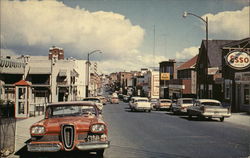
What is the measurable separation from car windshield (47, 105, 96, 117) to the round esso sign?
1893cm

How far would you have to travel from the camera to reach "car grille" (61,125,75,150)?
24.5ft

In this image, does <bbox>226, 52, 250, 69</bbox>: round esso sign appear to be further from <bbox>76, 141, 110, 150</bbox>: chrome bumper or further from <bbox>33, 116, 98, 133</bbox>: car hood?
<bbox>76, 141, 110, 150</bbox>: chrome bumper

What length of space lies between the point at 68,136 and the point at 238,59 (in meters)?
21.3

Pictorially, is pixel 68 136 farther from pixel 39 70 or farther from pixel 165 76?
pixel 165 76

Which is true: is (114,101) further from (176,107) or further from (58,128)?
(58,128)

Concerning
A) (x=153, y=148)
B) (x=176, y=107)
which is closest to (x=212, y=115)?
(x=176, y=107)

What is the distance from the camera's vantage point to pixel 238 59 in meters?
25.3

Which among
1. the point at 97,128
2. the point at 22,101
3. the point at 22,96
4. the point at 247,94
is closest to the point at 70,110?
the point at 97,128

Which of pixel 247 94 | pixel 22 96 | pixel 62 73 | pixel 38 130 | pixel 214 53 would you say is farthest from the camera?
pixel 214 53

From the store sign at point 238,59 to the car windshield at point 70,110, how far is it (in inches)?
745

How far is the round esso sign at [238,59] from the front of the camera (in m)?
25.3

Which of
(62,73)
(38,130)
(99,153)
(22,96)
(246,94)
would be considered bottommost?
(99,153)

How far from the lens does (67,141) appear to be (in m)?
7.49

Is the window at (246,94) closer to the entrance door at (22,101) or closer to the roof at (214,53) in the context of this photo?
the roof at (214,53)
